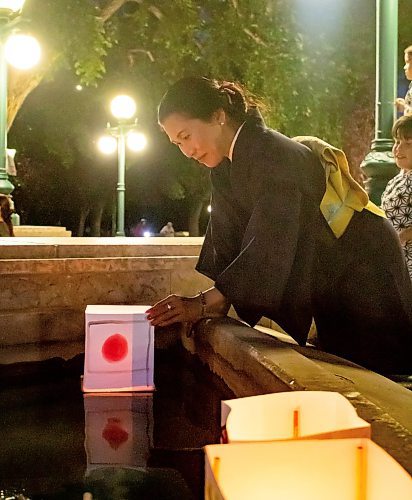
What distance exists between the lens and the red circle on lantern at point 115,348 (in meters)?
3.02

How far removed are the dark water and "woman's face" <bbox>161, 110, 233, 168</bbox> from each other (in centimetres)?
100

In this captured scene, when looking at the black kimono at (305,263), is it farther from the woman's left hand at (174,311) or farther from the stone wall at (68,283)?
the stone wall at (68,283)

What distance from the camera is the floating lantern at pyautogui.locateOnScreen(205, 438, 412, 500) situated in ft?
4.58

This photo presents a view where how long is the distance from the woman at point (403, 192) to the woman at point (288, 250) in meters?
1.17

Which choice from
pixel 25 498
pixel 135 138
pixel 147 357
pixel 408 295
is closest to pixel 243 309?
pixel 147 357

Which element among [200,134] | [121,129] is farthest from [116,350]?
[121,129]

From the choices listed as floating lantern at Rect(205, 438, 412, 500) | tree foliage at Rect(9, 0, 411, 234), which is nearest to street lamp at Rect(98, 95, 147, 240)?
tree foliage at Rect(9, 0, 411, 234)

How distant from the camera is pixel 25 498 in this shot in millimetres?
2039

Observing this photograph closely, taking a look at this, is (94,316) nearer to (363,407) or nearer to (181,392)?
(181,392)

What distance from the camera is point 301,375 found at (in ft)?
7.16

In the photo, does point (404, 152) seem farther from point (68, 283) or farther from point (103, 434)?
point (103, 434)

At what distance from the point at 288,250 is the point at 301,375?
69 centimetres

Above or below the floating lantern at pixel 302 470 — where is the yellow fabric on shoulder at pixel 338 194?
above

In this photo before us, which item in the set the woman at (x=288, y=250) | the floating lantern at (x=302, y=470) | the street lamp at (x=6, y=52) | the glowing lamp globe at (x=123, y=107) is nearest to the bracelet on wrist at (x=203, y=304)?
the woman at (x=288, y=250)
